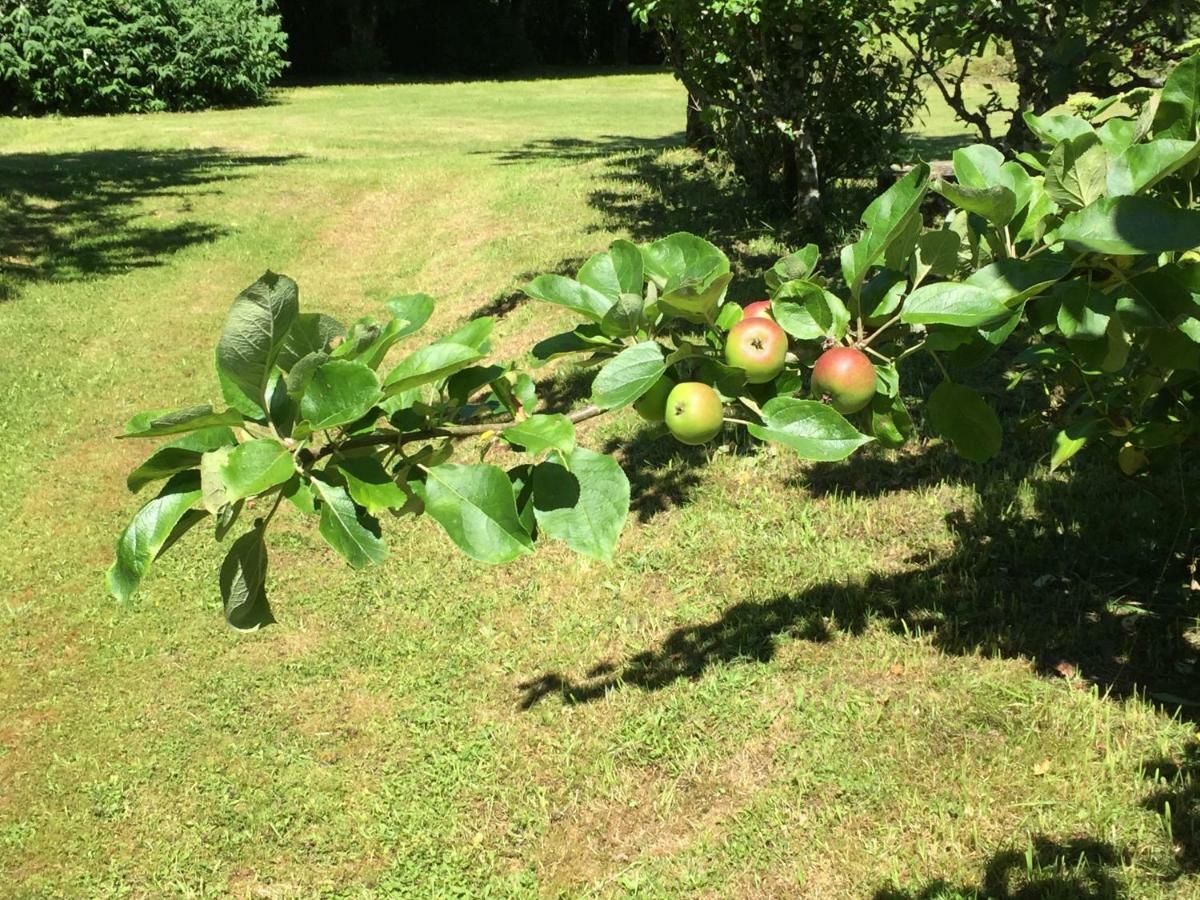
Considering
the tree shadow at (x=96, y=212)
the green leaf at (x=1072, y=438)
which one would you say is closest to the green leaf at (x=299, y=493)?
the green leaf at (x=1072, y=438)

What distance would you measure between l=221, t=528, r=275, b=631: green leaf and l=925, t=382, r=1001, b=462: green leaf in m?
0.95

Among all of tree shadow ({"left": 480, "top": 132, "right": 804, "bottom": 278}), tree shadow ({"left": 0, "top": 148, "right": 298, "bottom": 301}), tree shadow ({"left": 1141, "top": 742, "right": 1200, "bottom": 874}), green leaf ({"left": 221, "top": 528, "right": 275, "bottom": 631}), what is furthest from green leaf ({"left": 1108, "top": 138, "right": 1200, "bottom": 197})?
tree shadow ({"left": 0, "top": 148, "right": 298, "bottom": 301})

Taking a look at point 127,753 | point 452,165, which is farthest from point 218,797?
point 452,165

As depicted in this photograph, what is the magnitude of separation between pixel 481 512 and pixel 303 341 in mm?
318

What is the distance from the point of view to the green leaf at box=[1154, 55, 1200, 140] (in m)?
1.44

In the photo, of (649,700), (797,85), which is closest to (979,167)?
(649,700)

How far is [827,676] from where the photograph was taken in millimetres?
4043

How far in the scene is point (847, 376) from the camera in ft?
4.28

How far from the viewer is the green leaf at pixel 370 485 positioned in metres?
1.18

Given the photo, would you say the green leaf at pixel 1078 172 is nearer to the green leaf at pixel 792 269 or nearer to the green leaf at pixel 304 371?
the green leaf at pixel 792 269

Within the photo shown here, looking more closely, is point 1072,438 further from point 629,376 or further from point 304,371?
point 304,371

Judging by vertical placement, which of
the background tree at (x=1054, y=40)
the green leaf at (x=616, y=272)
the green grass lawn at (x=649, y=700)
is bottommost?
the green grass lawn at (x=649, y=700)

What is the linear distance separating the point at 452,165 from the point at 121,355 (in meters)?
6.28

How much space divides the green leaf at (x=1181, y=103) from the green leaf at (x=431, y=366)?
3.34 ft
